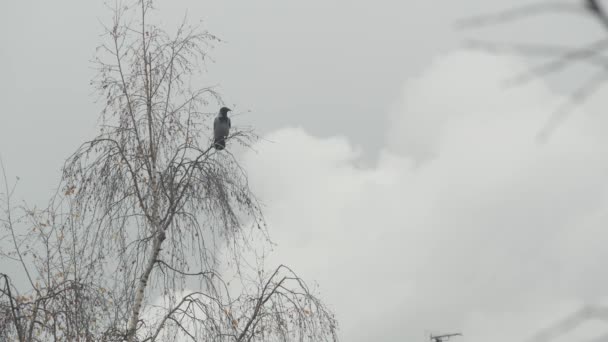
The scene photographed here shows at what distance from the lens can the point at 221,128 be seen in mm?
8336

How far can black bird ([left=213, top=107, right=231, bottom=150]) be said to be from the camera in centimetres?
762

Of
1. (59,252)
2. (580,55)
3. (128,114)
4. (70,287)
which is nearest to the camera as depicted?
(580,55)

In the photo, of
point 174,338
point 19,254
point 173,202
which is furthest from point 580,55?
point 19,254

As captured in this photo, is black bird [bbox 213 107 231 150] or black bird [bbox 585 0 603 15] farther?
black bird [bbox 213 107 231 150]

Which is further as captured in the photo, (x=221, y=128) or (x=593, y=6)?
(x=221, y=128)

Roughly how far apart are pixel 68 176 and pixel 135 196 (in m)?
0.63

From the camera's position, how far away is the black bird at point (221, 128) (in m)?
7.62

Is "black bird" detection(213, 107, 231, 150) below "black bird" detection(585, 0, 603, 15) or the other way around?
the other way around

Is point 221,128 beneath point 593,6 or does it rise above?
above

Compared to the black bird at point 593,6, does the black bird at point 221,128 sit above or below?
above

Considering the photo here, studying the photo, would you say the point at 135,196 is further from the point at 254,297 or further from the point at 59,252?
the point at 254,297

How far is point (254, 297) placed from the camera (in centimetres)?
708

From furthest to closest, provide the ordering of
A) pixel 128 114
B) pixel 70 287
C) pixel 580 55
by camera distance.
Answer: pixel 128 114, pixel 70 287, pixel 580 55

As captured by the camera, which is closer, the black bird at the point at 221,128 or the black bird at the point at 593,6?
the black bird at the point at 593,6
